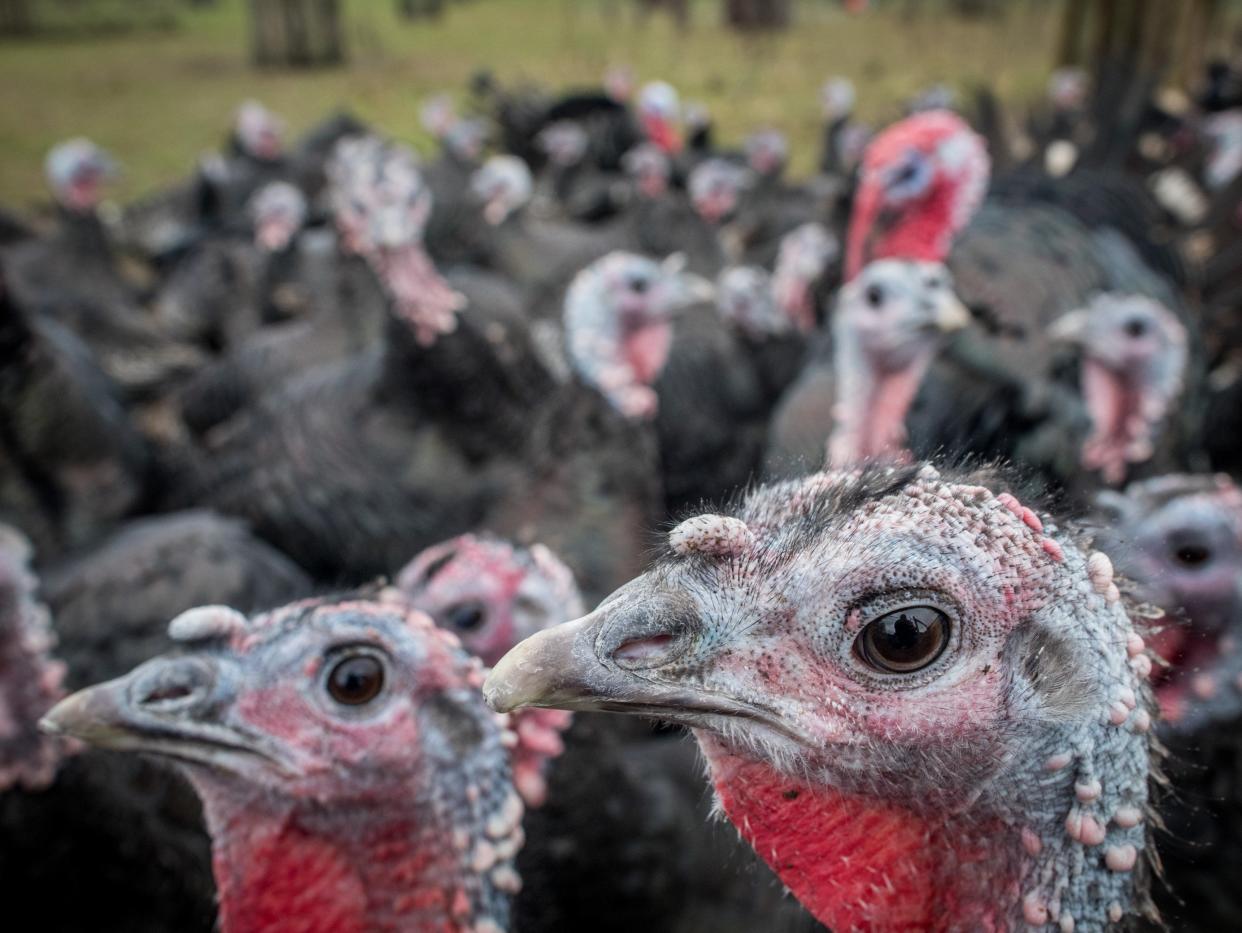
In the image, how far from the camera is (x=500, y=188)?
29.6 feet

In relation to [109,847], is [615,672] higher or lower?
higher

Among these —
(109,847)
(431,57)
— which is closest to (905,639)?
(109,847)

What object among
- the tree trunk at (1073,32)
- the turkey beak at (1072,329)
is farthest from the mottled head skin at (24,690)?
the tree trunk at (1073,32)

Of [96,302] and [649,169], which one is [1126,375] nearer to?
[649,169]

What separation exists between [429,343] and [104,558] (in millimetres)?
1653

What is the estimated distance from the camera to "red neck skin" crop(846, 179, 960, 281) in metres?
5.36

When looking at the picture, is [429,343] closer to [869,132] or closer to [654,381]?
[654,381]

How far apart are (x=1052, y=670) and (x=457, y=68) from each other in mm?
18984

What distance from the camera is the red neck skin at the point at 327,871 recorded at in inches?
74.3

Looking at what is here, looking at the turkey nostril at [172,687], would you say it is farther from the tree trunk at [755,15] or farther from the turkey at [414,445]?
the tree trunk at [755,15]

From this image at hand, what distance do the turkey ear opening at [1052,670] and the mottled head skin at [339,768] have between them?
0.98 meters

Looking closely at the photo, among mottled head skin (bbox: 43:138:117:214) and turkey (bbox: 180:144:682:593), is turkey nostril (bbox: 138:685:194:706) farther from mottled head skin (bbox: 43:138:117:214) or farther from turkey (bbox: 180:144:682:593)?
mottled head skin (bbox: 43:138:117:214)

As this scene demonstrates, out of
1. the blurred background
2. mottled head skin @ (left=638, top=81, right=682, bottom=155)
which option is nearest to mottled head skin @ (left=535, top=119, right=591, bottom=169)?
mottled head skin @ (left=638, top=81, right=682, bottom=155)

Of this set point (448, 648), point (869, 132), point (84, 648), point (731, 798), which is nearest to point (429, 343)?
point (84, 648)
